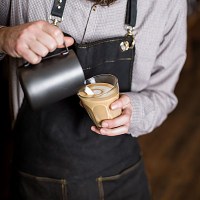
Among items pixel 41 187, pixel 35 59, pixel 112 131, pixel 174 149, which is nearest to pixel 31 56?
pixel 35 59

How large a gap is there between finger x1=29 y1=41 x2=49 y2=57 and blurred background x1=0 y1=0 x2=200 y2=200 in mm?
1100

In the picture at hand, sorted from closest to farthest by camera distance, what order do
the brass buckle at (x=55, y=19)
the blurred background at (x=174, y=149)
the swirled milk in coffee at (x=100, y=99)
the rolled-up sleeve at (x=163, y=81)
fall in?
the swirled milk in coffee at (x=100, y=99), the brass buckle at (x=55, y=19), the rolled-up sleeve at (x=163, y=81), the blurred background at (x=174, y=149)

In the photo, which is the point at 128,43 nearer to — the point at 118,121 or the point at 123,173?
the point at 118,121

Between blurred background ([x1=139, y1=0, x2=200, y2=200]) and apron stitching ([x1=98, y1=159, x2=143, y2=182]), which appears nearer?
apron stitching ([x1=98, y1=159, x2=143, y2=182])

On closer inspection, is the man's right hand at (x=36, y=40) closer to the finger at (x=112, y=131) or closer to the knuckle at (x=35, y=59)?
the knuckle at (x=35, y=59)

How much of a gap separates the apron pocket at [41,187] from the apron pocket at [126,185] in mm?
127

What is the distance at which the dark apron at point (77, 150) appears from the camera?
116 centimetres

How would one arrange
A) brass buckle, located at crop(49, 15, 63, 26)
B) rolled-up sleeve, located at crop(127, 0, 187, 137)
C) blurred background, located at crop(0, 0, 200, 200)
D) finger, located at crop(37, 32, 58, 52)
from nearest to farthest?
finger, located at crop(37, 32, 58, 52)
brass buckle, located at crop(49, 15, 63, 26)
rolled-up sleeve, located at crop(127, 0, 187, 137)
blurred background, located at crop(0, 0, 200, 200)

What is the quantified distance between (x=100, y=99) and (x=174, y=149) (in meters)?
1.82

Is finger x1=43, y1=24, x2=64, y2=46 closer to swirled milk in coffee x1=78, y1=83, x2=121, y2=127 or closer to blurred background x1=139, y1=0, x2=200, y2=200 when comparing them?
swirled milk in coffee x1=78, y1=83, x2=121, y2=127

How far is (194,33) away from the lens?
160 inches

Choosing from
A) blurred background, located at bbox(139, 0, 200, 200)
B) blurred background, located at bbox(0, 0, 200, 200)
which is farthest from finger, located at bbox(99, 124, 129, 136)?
blurred background, located at bbox(139, 0, 200, 200)

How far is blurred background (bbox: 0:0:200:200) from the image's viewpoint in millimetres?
2275

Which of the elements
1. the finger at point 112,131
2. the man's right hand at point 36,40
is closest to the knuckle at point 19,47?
the man's right hand at point 36,40
